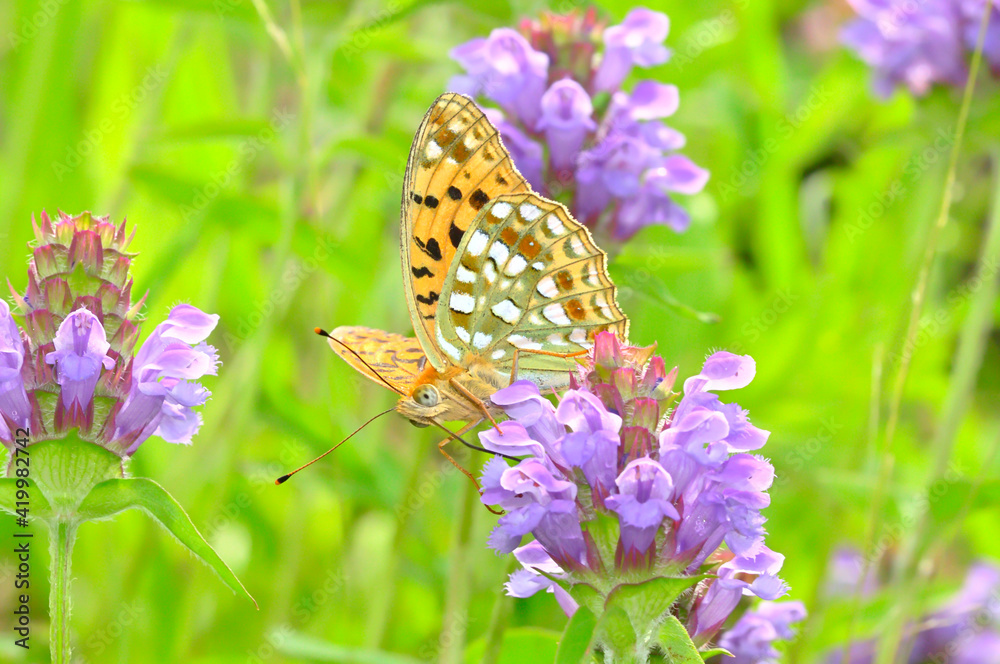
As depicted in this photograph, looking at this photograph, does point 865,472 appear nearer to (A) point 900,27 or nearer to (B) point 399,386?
(A) point 900,27

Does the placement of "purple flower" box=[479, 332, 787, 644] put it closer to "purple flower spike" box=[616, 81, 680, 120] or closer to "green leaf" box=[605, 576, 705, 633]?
"green leaf" box=[605, 576, 705, 633]

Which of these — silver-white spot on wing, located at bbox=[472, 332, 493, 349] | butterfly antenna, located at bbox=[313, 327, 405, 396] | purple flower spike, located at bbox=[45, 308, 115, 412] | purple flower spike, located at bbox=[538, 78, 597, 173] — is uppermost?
purple flower spike, located at bbox=[538, 78, 597, 173]

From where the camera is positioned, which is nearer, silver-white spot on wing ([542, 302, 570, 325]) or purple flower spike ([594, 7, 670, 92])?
silver-white spot on wing ([542, 302, 570, 325])

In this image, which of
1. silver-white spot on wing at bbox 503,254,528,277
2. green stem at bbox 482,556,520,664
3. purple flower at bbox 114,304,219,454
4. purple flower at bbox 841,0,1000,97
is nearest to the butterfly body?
silver-white spot on wing at bbox 503,254,528,277

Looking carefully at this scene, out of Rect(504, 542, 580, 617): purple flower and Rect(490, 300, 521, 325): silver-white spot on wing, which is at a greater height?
Rect(490, 300, 521, 325): silver-white spot on wing

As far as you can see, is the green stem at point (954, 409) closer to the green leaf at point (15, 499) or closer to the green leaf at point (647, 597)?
the green leaf at point (647, 597)

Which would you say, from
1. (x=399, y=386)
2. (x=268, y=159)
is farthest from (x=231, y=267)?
(x=399, y=386)

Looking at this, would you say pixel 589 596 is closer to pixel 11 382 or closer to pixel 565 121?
pixel 11 382
